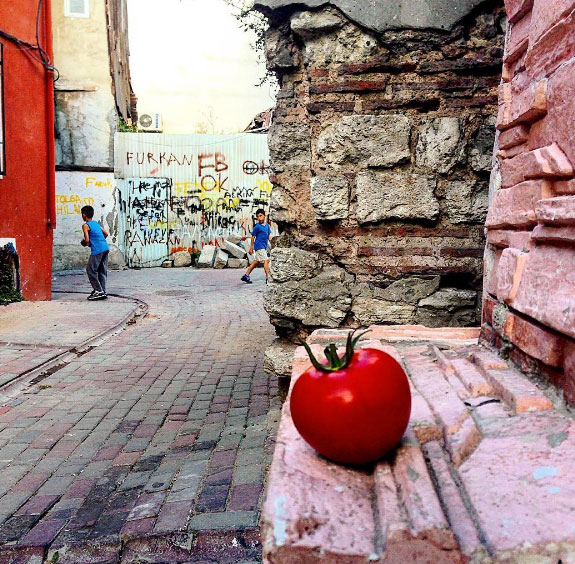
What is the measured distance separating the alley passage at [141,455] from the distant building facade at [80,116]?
10.1 metres

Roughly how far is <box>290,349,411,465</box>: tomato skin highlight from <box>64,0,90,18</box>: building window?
1709 centimetres

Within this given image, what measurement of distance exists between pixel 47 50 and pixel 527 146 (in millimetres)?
9494

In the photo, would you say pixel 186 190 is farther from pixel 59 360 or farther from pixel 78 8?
pixel 59 360

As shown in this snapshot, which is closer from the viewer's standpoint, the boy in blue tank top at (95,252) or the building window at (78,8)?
the boy in blue tank top at (95,252)

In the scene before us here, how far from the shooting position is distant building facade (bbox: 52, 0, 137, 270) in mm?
15727

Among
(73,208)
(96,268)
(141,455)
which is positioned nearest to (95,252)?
(96,268)

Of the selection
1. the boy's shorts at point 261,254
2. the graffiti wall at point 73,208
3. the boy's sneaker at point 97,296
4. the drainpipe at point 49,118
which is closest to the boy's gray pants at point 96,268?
the boy's sneaker at point 97,296

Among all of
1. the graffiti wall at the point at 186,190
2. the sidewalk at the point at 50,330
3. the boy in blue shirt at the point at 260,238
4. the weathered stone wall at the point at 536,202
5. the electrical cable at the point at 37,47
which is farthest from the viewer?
the graffiti wall at the point at 186,190

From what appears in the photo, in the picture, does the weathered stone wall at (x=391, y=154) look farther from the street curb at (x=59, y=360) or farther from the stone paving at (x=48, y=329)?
the stone paving at (x=48, y=329)

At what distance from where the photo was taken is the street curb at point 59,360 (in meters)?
4.74

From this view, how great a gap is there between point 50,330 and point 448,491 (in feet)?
22.2

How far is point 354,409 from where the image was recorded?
4.30 feet

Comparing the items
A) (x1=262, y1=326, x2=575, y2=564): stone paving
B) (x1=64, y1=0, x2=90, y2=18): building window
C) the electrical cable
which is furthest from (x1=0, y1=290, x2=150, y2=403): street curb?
(x1=64, y1=0, x2=90, y2=18): building window

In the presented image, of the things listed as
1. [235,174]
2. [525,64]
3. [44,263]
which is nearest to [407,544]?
[525,64]
